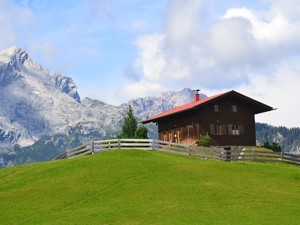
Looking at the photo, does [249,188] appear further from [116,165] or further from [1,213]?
[1,213]

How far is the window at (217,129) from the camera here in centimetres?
7800

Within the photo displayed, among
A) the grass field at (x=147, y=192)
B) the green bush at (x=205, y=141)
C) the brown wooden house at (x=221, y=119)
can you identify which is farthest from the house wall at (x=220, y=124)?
the grass field at (x=147, y=192)

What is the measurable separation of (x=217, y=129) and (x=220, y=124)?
0.99 metres

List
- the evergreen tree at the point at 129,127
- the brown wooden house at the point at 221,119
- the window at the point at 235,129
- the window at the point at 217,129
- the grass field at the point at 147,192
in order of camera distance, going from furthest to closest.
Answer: the evergreen tree at the point at 129,127 < the window at the point at 235,129 < the window at the point at 217,129 < the brown wooden house at the point at 221,119 < the grass field at the point at 147,192

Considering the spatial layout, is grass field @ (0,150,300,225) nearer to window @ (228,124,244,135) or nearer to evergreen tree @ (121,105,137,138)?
window @ (228,124,244,135)

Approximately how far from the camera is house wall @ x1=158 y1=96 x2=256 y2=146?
7775 centimetres

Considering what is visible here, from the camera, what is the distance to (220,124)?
7894 cm

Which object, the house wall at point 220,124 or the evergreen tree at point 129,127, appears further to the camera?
the evergreen tree at point 129,127

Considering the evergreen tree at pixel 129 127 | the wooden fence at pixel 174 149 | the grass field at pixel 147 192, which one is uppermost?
the evergreen tree at pixel 129 127

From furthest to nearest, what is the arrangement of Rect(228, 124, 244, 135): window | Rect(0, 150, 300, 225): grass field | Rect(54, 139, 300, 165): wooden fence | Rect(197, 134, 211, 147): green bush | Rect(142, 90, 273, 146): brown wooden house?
Rect(228, 124, 244, 135): window < Rect(142, 90, 273, 146): brown wooden house < Rect(197, 134, 211, 147): green bush < Rect(54, 139, 300, 165): wooden fence < Rect(0, 150, 300, 225): grass field

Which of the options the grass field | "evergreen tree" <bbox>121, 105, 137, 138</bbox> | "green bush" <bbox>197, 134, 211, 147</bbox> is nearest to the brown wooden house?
"green bush" <bbox>197, 134, 211, 147</bbox>

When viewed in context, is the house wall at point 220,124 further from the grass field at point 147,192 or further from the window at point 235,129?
the grass field at point 147,192

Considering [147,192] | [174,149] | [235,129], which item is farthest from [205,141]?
[147,192]

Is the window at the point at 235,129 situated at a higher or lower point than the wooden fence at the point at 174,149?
higher
